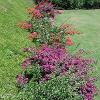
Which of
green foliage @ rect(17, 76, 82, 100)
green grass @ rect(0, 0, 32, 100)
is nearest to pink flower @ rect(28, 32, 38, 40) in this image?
green grass @ rect(0, 0, 32, 100)

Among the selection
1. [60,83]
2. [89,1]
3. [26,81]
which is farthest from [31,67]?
[89,1]

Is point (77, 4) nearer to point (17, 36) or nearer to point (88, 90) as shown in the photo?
point (17, 36)

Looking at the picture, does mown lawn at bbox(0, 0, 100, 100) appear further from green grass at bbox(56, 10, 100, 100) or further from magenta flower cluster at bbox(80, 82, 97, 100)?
magenta flower cluster at bbox(80, 82, 97, 100)

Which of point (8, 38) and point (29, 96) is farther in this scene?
point (8, 38)

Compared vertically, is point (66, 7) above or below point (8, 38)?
below

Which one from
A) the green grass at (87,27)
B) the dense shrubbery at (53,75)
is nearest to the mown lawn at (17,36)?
the green grass at (87,27)

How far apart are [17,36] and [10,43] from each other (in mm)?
1393

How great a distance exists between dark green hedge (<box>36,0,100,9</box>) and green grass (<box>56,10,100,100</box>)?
0.66m

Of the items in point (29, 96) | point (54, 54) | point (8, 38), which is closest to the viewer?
point (29, 96)

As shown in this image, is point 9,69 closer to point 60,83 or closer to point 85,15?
point 60,83

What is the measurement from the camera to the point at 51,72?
49.8 ft

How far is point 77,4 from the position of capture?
97.5 feet

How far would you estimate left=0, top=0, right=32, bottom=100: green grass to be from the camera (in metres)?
14.7

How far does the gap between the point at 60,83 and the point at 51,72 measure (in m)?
1.63
